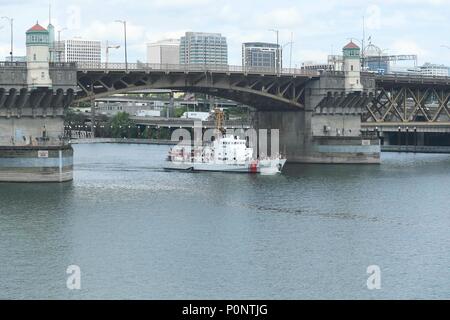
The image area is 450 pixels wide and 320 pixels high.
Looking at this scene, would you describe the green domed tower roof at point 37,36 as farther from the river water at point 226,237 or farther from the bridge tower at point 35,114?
the river water at point 226,237

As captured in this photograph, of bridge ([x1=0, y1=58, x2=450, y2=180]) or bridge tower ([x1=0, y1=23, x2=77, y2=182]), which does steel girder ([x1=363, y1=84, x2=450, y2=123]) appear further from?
bridge tower ([x1=0, y1=23, x2=77, y2=182])

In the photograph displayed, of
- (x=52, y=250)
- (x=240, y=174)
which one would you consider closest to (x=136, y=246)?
(x=52, y=250)

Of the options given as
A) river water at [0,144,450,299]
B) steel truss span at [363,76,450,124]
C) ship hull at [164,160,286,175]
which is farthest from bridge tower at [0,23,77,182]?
steel truss span at [363,76,450,124]

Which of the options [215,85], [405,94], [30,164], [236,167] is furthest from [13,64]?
[405,94]

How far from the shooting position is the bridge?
366 feet

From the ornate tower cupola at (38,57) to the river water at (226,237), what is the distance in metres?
11.7

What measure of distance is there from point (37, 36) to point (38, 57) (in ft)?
Result: 7.90

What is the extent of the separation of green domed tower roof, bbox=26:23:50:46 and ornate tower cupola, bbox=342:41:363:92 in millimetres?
47435

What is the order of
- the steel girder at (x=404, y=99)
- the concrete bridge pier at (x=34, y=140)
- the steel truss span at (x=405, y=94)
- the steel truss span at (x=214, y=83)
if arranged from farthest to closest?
1. the steel girder at (x=404, y=99)
2. the steel truss span at (x=405, y=94)
3. the steel truss span at (x=214, y=83)
4. the concrete bridge pier at (x=34, y=140)

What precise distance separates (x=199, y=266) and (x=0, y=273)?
11.8 metres

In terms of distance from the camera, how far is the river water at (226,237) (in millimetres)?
56281

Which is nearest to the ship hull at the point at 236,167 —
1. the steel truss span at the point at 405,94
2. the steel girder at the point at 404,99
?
the steel truss span at the point at 405,94
